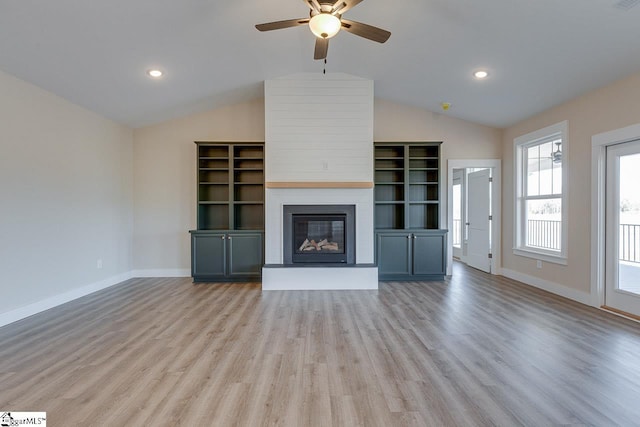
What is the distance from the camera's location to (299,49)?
4137mm

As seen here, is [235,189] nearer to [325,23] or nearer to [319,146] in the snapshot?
[319,146]

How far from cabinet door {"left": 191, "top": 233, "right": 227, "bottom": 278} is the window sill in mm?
4909

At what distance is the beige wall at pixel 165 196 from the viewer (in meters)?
5.50

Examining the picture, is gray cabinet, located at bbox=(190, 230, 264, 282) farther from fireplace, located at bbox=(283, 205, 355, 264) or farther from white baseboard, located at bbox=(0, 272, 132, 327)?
white baseboard, located at bbox=(0, 272, 132, 327)

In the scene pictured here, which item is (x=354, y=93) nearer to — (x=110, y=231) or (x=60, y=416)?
(x=110, y=231)

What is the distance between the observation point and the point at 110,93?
162 inches

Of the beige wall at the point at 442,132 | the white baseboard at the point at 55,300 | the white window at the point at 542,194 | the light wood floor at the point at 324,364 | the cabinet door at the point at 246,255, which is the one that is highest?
the beige wall at the point at 442,132

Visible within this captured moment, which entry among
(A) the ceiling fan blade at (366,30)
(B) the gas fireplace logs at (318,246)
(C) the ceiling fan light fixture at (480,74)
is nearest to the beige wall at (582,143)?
(C) the ceiling fan light fixture at (480,74)

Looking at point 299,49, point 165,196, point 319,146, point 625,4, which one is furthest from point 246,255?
point 625,4

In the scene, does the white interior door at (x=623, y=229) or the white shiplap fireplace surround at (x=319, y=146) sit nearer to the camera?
the white interior door at (x=623, y=229)

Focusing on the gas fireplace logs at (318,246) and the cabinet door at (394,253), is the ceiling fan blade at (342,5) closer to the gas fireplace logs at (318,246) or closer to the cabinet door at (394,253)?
the gas fireplace logs at (318,246)

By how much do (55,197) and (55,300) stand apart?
4.20 ft

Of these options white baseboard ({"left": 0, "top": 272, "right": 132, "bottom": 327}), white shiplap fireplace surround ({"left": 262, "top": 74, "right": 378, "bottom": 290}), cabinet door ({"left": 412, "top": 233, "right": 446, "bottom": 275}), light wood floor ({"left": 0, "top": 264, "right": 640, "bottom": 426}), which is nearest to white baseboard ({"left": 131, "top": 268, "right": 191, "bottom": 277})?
white baseboard ({"left": 0, "top": 272, "right": 132, "bottom": 327})

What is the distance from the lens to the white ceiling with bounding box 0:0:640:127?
276 centimetres
